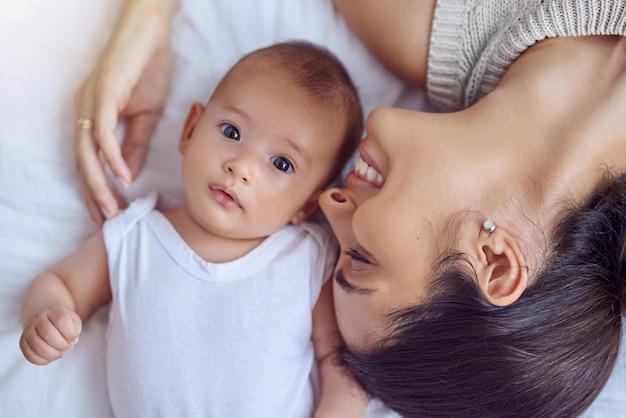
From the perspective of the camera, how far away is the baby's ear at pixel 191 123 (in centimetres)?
128

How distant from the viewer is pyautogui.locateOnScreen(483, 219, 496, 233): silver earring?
38.0 inches

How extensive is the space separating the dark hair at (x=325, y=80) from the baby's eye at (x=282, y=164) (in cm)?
11

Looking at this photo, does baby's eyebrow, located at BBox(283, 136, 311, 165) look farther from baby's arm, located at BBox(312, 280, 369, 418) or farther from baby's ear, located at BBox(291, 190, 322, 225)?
baby's arm, located at BBox(312, 280, 369, 418)

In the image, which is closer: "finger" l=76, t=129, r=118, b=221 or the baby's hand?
the baby's hand

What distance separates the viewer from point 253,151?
117 cm

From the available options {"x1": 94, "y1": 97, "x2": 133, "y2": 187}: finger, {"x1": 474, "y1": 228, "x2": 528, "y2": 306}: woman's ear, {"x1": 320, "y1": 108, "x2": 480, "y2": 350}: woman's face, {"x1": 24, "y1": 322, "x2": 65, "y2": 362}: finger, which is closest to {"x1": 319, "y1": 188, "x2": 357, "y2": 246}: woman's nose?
{"x1": 320, "y1": 108, "x2": 480, "y2": 350}: woman's face

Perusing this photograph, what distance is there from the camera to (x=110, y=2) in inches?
54.8

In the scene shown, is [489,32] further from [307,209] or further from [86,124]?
[86,124]

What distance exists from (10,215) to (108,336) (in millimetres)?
319

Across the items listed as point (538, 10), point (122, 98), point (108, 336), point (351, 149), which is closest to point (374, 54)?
point (351, 149)

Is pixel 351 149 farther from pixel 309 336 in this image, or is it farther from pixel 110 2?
pixel 110 2

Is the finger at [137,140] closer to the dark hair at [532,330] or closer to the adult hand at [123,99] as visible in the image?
the adult hand at [123,99]

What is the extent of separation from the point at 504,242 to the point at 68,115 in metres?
0.90

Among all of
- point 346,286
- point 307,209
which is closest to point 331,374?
point 346,286
